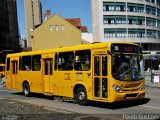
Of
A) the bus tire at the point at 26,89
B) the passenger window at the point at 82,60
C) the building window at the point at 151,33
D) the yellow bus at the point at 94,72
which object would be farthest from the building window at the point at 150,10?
the passenger window at the point at 82,60

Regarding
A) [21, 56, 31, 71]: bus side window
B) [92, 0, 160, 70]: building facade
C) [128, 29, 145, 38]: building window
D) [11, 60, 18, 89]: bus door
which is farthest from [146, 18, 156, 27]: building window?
[21, 56, 31, 71]: bus side window

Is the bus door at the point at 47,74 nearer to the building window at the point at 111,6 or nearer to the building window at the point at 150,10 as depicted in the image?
the building window at the point at 111,6

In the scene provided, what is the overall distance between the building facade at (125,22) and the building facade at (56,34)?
18.7ft

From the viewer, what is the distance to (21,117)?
1264 centimetres

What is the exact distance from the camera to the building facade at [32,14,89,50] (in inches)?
3595

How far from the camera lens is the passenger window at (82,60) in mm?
16809

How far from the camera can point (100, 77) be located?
52.4ft

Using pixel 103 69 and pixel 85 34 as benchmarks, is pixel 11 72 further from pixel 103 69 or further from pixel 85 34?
pixel 85 34

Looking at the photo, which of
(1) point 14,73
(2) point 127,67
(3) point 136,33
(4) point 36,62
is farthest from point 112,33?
(2) point 127,67

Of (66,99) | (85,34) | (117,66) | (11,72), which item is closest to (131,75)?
Result: (117,66)

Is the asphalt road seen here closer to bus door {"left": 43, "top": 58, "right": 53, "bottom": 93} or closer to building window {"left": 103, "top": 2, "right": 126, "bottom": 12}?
bus door {"left": 43, "top": 58, "right": 53, "bottom": 93}

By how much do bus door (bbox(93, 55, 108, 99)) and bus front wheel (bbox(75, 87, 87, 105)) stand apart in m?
0.84

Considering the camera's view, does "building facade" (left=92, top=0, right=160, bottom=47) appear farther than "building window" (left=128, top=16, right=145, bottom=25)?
No

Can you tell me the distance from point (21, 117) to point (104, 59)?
468 cm
